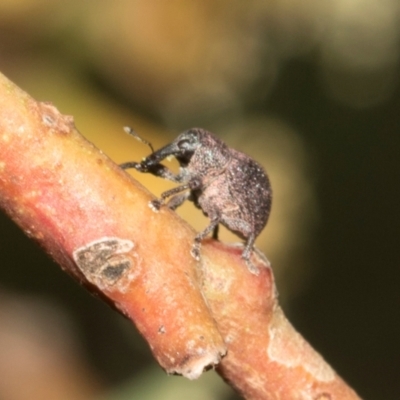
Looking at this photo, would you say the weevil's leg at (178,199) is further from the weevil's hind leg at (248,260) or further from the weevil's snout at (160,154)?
the weevil's hind leg at (248,260)

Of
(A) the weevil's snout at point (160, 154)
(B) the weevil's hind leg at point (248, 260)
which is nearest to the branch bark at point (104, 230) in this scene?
(B) the weevil's hind leg at point (248, 260)

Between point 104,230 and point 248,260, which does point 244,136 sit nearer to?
point 248,260

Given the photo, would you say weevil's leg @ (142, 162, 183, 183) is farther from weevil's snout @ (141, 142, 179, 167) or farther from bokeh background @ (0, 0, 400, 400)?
bokeh background @ (0, 0, 400, 400)

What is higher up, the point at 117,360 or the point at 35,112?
the point at 35,112

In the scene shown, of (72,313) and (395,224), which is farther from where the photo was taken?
(395,224)

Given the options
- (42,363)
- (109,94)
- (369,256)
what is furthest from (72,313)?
(369,256)

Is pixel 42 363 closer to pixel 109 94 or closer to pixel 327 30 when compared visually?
pixel 109 94

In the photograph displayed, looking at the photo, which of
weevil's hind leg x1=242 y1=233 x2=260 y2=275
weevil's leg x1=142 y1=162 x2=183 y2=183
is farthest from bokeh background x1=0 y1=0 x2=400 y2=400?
weevil's hind leg x1=242 y1=233 x2=260 y2=275

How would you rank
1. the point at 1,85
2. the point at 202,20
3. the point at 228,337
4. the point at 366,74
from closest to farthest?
the point at 1,85
the point at 228,337
the point at 202,20
the point at 366,74
